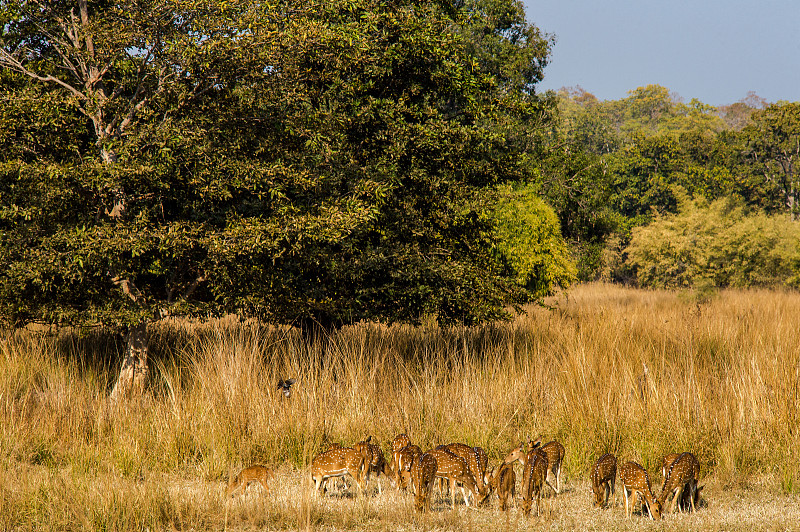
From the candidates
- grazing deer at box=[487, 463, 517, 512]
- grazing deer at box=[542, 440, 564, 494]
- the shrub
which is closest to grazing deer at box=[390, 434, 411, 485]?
grazing deer at box=[487, 463, 517, 512]

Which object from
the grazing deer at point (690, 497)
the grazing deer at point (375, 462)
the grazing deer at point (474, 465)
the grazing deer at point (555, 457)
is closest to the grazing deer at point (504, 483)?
the grazing deer at point (474, 465)

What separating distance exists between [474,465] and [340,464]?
41.8 inches

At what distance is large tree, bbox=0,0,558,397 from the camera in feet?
24.5

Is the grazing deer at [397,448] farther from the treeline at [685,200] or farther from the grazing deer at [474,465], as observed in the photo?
the treeline at [685,200]

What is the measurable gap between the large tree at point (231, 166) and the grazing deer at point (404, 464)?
2.98 meters

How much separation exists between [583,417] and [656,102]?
89622 mm

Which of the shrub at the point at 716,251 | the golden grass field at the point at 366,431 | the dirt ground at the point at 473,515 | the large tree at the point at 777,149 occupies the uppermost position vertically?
the large tree at the point at 777,149

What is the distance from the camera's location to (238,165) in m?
7.86

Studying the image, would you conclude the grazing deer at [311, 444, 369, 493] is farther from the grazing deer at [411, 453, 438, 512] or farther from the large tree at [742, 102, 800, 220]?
the large tree at [742, 102, 800, 220]

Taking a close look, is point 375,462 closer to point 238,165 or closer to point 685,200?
point 238,165

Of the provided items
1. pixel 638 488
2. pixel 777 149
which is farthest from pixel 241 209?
pixel 777 149

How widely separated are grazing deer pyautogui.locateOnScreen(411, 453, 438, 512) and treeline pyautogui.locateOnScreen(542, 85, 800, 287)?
19.0 m

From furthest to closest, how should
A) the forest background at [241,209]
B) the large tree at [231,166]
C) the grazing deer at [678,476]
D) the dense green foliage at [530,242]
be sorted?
the dense green foliage at [530,242] < the large tree at [231,166] < the forest background at [241,209] < the grazing deer at [678,476]

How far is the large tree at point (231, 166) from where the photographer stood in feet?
24.5
